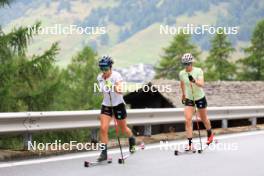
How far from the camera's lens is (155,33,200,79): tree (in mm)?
81375

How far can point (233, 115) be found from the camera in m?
16.6

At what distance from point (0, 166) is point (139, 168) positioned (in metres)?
2.02

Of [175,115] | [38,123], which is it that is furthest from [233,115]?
[38,123]

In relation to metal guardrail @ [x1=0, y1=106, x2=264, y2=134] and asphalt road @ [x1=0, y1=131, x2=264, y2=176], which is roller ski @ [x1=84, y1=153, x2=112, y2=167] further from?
metal guardrail @ [x1=0, y1=106, x2=264, y2=134]

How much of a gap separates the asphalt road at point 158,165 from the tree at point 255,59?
199 ft

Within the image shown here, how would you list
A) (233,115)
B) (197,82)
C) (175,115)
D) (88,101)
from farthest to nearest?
(88,101)
(233,115)
(175,115)
(197,82)

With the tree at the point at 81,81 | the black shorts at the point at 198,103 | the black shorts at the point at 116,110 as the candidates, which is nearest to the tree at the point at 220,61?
the tree at the point at 81,81

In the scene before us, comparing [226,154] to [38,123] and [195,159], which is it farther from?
[38,123]

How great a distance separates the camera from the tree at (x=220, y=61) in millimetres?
74438

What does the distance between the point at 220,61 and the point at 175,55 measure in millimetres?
8739

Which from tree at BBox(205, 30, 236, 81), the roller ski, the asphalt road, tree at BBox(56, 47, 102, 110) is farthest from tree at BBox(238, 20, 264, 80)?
the roller ski

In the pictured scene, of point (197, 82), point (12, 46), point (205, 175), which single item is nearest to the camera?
point (205, 175)

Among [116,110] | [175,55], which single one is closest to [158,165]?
[116,110]

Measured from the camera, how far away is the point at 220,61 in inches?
2992
